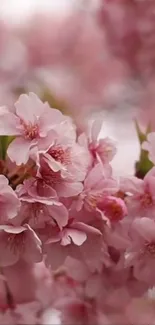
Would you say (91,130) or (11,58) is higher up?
(91,130)

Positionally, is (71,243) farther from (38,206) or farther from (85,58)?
(85,58)

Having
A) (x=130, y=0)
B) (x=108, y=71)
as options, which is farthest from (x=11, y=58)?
(x=130, y=0)

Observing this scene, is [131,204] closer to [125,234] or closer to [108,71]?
[125,234]

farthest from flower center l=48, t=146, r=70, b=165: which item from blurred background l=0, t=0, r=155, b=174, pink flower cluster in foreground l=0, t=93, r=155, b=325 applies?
blurred background l=0, t=0, r=155, b=174

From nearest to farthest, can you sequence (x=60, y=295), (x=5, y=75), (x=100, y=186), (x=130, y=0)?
1. (x=100, y=186)
2. (x=60, y=295)
3. (x=130, y=0)
4. (x=5, y=75)

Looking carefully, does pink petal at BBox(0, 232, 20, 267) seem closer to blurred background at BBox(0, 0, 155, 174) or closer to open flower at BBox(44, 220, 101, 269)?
open flower at BBox(44, 220, 101, 269)

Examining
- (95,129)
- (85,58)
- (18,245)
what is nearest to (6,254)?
(18,245)

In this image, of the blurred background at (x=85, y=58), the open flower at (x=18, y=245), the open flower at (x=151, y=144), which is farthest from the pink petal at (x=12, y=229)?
the blurred background at (x=85, y=58)
